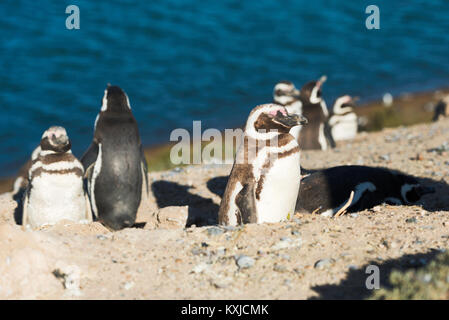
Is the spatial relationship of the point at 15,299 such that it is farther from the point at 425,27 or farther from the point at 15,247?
the point at 425,27

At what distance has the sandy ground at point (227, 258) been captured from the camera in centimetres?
423

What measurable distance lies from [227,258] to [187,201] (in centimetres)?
330

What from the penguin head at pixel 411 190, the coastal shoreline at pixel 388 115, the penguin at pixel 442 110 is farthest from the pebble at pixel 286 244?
the penguin at pixel 442 110

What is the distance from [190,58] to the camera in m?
18.3

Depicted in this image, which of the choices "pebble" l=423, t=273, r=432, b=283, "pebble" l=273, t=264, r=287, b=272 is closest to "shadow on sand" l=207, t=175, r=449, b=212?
"pebble" l=273, t=264, r=287, b=272

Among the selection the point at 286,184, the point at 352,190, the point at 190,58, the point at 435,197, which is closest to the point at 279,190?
the point at 286,184

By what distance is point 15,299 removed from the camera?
4203mm

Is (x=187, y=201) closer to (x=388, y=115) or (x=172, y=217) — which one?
(x=172, y=217)

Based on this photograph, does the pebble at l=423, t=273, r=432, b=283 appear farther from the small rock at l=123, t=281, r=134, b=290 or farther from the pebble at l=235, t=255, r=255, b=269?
the small rock at l=123, t=281, r=134, b=290

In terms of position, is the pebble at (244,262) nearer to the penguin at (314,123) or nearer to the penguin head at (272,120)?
the penguin head at (272,120)

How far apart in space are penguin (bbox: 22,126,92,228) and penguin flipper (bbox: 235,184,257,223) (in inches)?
73.4

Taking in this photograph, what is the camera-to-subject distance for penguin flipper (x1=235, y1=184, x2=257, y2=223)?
591cm

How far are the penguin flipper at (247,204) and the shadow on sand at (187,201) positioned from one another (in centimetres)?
103

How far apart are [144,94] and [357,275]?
12.6m
